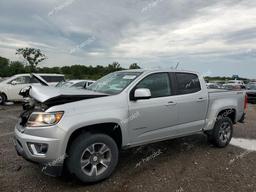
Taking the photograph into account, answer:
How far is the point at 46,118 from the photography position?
3090 mm

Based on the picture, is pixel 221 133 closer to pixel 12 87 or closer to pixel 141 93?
pixel 141 93

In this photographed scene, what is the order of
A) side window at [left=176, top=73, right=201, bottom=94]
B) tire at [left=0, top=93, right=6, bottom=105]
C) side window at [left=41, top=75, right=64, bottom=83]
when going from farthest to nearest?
side window at [left=41, top=75, right=64, bottom=83]
tire at [left=0, top=93, right=6, bottom=105]
side window at [left=176, top=73, right=201, bottom=94]

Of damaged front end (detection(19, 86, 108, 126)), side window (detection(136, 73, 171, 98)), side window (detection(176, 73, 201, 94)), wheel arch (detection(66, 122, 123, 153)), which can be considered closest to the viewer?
damaged front end (detection(19, 86, 108, 126))

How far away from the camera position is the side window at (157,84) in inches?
162

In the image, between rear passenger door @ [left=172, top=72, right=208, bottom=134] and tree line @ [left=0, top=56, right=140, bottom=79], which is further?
tree line @ [left=0, top=56, right=140, bottom=79]

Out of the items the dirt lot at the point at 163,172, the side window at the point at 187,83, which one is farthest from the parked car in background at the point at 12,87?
the side window at the point at 187,83

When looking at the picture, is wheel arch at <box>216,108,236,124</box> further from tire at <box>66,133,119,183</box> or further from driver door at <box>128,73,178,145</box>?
tire at <box>66,133,119,183</box>

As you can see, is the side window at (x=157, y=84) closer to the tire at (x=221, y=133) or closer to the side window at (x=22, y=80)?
the tire at (x=221, y=133)

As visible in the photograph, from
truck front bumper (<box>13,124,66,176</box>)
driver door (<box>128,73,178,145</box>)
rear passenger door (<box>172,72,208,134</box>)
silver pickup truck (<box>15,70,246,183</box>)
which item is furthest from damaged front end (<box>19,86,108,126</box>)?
rear passenger door (<box>172,72,208,134</box>)

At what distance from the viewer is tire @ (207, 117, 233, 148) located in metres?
5.15

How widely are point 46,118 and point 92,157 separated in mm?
886

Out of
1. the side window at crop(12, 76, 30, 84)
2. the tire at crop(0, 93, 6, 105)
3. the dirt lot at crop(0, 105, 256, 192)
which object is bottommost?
the tire at crop(0, 93, 6, 105)

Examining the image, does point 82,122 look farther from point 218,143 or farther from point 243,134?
point 243,134

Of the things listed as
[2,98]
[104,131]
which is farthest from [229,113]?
[2,98]
